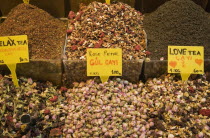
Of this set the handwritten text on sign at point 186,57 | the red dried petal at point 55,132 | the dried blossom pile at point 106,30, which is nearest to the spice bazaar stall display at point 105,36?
the dried blossom pile at point 106,30

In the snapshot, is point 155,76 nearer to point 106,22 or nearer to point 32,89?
point 106,22

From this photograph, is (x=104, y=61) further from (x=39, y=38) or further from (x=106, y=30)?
(x=39, y=38)

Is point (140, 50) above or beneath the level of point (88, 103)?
above

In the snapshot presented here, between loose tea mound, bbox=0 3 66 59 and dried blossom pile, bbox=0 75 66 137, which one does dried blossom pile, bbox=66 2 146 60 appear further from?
dried blossom pile, bbox=0 75 66 137

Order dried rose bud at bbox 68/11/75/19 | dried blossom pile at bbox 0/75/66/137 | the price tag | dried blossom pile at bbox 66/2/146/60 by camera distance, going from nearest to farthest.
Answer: dried blossom pile at bbox 0/75/66/137 → the price tag → dried blossom pile at bbox 66/2/146/60 → dried rose bud at bbox 68/11/75/19

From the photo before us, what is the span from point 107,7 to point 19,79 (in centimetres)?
71

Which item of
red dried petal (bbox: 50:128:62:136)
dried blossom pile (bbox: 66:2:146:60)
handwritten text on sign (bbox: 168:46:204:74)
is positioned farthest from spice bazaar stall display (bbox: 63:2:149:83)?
red dried petal (bbox: 50:128:62:136)

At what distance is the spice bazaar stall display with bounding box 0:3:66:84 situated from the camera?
55.2 inches

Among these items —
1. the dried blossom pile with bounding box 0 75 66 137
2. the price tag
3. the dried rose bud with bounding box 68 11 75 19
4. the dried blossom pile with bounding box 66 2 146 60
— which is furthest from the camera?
the dried rose bud with bounding box 68 11 75 19

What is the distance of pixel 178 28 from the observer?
4.98 ft

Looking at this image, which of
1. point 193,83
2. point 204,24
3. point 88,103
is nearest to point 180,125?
point 193,83

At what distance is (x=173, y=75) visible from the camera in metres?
1.46

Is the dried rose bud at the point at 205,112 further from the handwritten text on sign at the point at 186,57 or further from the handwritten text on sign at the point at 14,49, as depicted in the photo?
the handwritten text on sign at the point at 14,49

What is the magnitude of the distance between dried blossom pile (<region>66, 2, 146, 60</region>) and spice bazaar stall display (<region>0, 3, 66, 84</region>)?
80 millimetres
